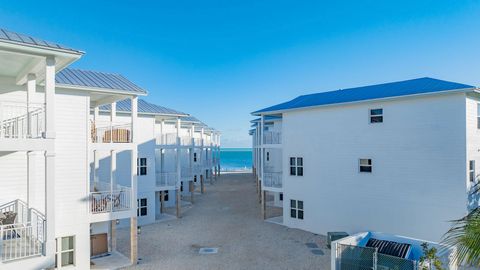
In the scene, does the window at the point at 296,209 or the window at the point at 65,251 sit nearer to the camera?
the window at the point at 65,251

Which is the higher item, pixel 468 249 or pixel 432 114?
pixel 432 114

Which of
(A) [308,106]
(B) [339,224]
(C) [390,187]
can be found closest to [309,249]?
(B) [339,224]

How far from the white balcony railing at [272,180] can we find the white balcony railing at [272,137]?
2.57m

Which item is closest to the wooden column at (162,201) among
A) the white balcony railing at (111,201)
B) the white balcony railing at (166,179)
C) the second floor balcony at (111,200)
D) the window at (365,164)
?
the white balcony railing at (166,179)

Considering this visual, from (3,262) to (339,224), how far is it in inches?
673

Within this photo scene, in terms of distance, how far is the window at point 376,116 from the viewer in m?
18.1

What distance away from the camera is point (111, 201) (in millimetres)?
14641

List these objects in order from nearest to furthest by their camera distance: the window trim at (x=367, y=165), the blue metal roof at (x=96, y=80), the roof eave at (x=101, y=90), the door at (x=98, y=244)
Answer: the roof eave at (x=101, y=90)
the blue metal roof at (x=96, y=80)
the door at (x=98, y=244)
the window trim at (x=367, y=165)

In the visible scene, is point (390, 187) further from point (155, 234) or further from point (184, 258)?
point (155, 234)

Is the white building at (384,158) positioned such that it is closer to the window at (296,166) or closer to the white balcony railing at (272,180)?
the window at (296,166)

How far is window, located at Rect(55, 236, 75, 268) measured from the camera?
13.6 metres

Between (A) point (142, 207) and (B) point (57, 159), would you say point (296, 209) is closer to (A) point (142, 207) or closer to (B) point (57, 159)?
(A) point (142, 207)

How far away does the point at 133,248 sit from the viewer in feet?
49.7

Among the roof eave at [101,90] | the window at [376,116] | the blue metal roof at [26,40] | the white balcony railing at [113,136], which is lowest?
the white balcony railing at [113,136]
